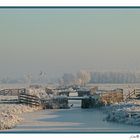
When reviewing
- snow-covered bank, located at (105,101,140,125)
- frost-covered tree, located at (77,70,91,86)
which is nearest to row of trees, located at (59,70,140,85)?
frost-covered tree, located at (77,70,91,86)

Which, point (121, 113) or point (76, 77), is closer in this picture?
point (76, 77)

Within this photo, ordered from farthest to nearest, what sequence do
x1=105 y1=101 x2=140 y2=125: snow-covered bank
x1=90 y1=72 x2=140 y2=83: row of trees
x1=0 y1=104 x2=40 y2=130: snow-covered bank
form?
x1=105 y1=101 x2=140 y2=125: snow-covered bank
x1=0 y1=104 x2=40 y2=130: snow-covered bank
x1=90 y1=72 x2=140 y2=83: row of trees

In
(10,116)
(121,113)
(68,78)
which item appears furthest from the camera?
(121,113)

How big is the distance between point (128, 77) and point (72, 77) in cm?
60

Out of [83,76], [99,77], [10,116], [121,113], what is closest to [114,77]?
[99,77]

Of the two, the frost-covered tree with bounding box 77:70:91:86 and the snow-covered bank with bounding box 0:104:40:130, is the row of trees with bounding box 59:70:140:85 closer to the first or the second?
the frost-covered tree with bounding box 77:70:91:86

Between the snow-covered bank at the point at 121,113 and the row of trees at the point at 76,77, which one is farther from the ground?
the row of trees at the point at 76,77

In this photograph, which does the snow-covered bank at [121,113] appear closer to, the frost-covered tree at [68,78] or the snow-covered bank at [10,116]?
the snow-covered bank at [10,116]

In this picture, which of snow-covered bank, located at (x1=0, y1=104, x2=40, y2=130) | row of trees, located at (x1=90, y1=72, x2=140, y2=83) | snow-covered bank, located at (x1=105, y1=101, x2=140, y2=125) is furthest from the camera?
snow-covered bank, located at (x1=105, y1=101, x2=140, y2=125)

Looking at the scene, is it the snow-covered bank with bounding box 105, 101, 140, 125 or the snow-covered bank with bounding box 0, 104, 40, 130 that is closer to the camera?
the snow-covered bank with bounding box 0, 104, 40, 130

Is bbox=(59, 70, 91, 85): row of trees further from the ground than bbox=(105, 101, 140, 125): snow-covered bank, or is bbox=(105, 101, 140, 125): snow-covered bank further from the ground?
bbox=(59, 70, 91, 85): row of trees

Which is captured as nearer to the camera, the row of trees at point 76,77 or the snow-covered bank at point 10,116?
the row of trees at point 76,77

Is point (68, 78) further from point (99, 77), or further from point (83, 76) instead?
point (99, 77)

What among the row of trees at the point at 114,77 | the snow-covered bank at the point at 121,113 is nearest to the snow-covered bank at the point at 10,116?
the row of trees at the point at 114,77
